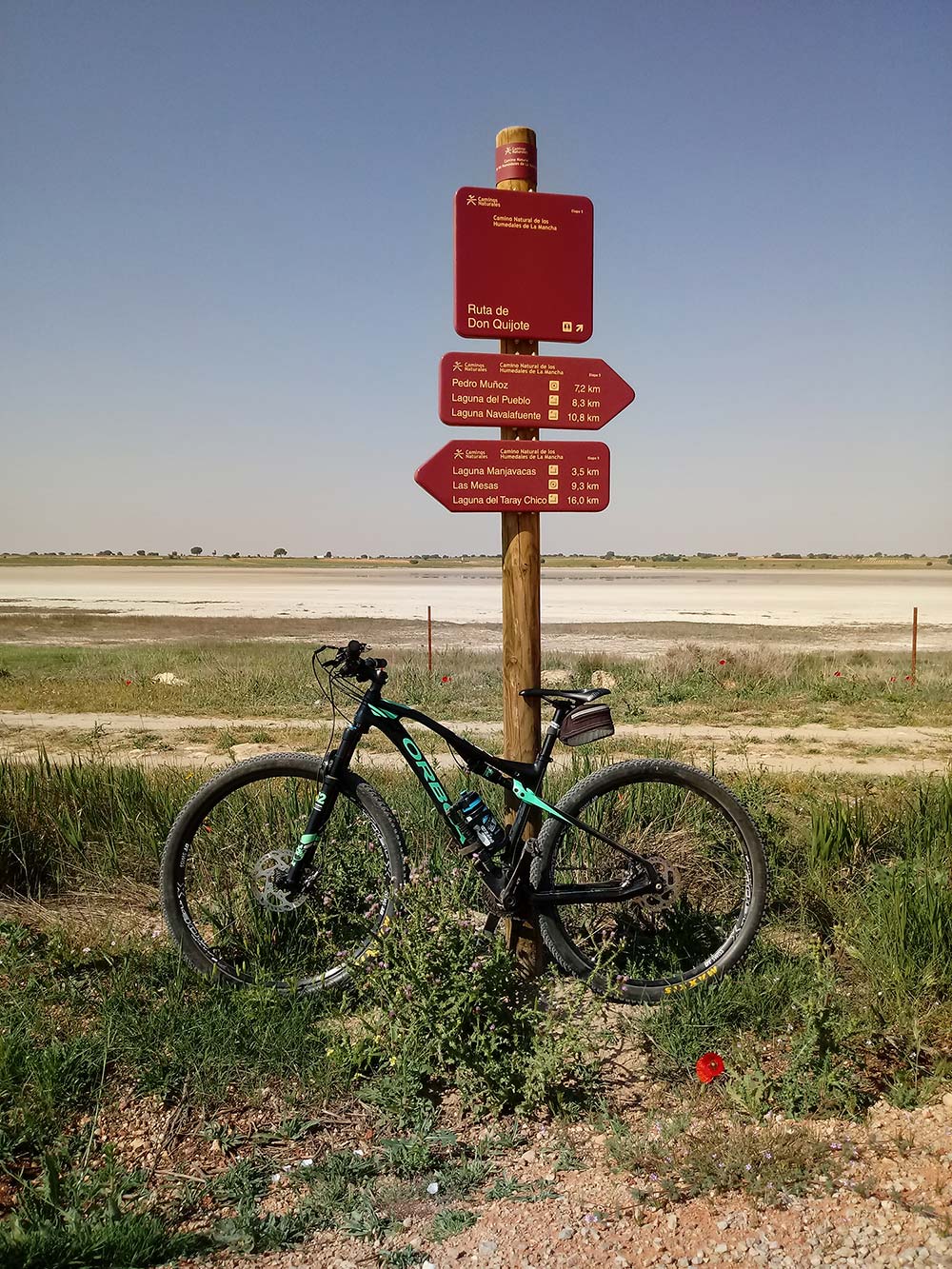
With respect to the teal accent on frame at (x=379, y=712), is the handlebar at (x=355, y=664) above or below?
above

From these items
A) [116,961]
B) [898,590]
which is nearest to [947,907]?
[116,961]

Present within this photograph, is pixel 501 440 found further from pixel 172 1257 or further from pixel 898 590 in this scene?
pixel 898 590

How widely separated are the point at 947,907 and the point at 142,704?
14.0m

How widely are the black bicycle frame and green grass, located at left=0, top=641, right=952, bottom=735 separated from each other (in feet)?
33.7

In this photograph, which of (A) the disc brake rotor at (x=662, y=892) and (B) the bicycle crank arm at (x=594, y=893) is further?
(A) the disc brake rotor at (x=662, y=892)

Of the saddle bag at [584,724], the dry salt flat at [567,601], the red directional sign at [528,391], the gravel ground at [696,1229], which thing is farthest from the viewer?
the dry salt flat at [567,601]

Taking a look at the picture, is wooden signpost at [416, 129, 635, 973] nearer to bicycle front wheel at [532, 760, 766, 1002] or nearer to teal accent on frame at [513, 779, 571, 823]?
teal accent on frame at [513, 779, 571, 823]

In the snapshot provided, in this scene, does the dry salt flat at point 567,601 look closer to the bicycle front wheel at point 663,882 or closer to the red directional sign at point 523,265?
the bicycle front wheel at point 663,882

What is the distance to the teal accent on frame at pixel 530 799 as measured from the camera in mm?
3848

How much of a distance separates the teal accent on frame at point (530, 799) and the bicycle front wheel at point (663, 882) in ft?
→ 0.16

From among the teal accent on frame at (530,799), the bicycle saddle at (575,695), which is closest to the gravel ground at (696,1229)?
the teal accent on frame at (530,799)

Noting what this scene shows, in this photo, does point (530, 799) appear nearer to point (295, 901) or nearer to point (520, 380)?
point (295, 901)

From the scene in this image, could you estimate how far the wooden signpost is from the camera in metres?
4.15

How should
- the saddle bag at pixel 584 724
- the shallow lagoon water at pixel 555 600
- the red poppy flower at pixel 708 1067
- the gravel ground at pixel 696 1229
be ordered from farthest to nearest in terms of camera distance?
the shallow lagoon water at pixel 555 600, the saddle bag at pixel 584 724, the red poppy flower at pixel 708 1067, the gravel ground at pixel 696 1229
